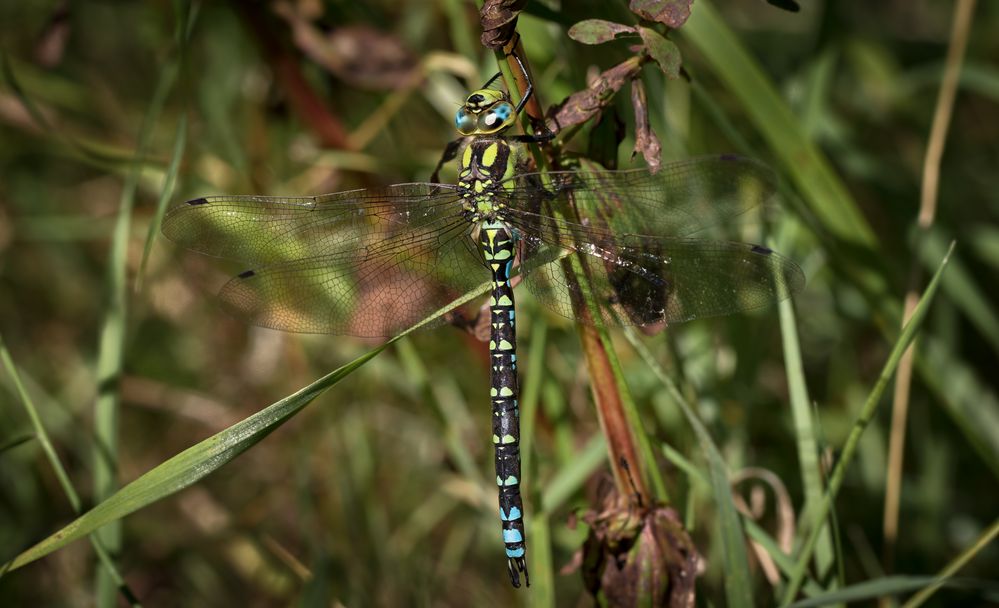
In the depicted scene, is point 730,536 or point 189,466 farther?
point 730,536

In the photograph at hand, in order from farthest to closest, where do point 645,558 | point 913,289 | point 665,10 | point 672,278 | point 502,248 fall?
Result: point 913,289, point 502,248, point 672,278, point 645,558, point 665,10

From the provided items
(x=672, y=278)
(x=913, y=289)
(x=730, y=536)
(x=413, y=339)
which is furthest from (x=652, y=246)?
(x=413, y=339)

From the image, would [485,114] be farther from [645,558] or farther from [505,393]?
[645,558]

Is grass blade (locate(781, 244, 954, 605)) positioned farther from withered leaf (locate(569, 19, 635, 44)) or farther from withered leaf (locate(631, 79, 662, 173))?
withered leaf (locate(569, 19, 635, 44))

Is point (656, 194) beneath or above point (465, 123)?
beneath

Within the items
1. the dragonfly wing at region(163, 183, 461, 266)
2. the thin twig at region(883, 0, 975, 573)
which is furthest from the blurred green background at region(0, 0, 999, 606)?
the dragonfly wing at region(163, 183, 461, 266)

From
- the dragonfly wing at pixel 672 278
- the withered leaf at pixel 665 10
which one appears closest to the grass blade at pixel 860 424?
the dragonfly wing at pixel 672 278

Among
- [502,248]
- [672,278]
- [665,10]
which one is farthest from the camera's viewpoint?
[502,248]
